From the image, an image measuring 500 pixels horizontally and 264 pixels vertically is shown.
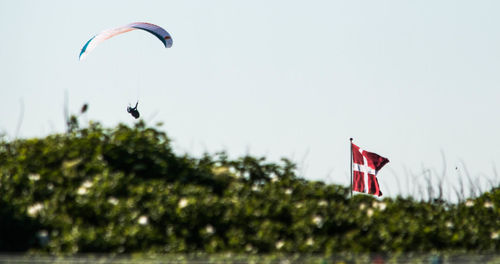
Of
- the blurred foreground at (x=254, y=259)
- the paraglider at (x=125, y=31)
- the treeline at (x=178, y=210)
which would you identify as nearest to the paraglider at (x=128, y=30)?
the paraglider at (x=125, y=31)

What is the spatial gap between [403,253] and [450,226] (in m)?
1.42

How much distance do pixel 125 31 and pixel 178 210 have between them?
39.0 feet

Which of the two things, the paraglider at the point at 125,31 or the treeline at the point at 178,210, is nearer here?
the treeline at the point at 178,210

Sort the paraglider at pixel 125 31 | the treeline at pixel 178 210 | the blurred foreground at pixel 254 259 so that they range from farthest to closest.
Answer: the paraglider at pixel 125 31
the treeline at pixel 178 210
the blurred foreground at pixel 254 259

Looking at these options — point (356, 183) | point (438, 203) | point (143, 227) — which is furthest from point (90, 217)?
point (356, 183)

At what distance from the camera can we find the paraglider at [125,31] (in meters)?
22.1

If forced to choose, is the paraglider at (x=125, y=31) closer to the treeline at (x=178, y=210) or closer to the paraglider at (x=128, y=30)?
the paraglider at (x=128, y=30)

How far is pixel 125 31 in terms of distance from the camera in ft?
73.5

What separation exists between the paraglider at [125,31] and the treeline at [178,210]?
8.70 meters

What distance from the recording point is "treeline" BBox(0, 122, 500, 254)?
11.0 meters

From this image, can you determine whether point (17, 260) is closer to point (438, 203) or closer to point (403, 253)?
point (403, 253)

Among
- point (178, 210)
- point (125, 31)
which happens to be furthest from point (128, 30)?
point (178, 210)

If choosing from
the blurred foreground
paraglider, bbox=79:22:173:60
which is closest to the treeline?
the blurred foreground

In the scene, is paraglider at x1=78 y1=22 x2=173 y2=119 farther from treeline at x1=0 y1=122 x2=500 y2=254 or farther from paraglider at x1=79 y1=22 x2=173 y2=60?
treeline at x1=0 y1=122 x2=500 y2=254
